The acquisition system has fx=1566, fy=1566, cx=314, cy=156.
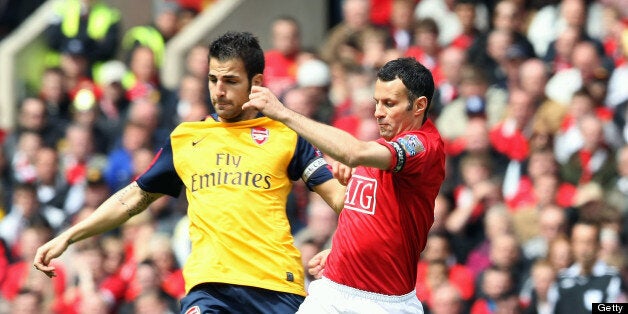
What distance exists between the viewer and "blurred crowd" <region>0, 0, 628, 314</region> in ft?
38.6

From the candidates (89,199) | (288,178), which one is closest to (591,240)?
(288,178)

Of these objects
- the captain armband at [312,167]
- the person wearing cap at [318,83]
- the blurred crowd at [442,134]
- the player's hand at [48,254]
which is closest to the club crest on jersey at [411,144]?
the captain armband at [312,167]

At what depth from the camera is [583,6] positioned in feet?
44.3

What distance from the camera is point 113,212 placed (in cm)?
866

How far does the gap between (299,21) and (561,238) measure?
5600mm

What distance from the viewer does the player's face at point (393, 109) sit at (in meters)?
7.93

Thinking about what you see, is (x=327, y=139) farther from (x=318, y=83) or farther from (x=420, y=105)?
(x=318, y=83)

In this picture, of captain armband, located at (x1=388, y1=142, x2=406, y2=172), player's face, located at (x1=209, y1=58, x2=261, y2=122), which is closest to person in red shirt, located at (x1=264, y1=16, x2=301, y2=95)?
player's face, located at (x1=209, y1=58, x2=261, y2=122)

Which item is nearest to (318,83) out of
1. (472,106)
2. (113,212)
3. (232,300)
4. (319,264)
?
(472,106)

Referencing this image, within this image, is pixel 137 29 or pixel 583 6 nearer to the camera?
pixel 583 6

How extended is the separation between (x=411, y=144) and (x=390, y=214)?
1.43ft

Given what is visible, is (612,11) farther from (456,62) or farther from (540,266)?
(540,266)

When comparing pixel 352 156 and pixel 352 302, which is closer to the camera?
pixel 352 156

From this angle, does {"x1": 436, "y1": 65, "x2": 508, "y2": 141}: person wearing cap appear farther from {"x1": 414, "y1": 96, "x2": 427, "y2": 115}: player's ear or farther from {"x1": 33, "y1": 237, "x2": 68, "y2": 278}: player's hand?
{"x1": 33, "y1": 237, "x2": 68, "y2": 278}: player's hand
